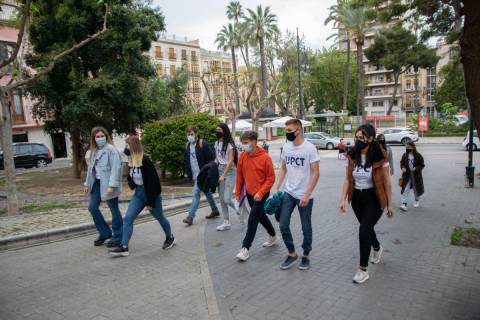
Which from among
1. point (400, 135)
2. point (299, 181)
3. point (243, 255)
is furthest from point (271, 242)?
point (400, 135)

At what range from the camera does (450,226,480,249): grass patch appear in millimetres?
5591

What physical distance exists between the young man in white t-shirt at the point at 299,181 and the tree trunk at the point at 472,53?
→ 172 centimetres

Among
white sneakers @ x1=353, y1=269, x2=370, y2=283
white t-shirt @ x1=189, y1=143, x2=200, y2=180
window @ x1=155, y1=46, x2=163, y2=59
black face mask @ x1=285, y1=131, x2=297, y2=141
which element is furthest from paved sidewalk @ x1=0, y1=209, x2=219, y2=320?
window @ x1=155, y1=46, x2=163, y2=59

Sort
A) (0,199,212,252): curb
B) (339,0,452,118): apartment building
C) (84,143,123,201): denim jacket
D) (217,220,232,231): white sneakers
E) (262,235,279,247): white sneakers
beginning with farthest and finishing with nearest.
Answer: (339,0,452,118): apartment building
(217,220,232,231): white sneakers
(0,199,212,252): curb
(262,235,279,247): white sneakers
(84,143,123,201): denim jacket

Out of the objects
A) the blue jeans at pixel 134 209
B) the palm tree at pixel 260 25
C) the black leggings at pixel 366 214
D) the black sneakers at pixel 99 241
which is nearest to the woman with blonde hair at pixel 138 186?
the blue jeans at pixel 134 209

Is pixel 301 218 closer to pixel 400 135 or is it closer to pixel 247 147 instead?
pixel 247 147

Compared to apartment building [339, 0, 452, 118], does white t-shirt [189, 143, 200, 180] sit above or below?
below

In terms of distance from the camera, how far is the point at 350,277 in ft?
15.0

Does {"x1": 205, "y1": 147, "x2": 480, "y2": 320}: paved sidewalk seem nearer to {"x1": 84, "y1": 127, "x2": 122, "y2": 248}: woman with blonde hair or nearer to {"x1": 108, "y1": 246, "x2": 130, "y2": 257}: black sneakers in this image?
{"x1": 108, "y1": 246, "x2": 130, "y2": 257}: black sneakers

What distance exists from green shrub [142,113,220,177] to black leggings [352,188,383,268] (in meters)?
8.65

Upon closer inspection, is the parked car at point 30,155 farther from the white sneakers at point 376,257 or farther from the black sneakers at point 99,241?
the white sneakers at point 376,257

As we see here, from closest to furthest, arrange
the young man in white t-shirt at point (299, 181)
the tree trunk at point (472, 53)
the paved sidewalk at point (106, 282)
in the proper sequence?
1. the tree trunk at point (472, 53)
2. the paved sidewalk at point (106, 282)
3. the young man in white t-shirt at point (299, 181)

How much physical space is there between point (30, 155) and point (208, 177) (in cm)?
2216

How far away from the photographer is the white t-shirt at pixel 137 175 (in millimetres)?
5564
